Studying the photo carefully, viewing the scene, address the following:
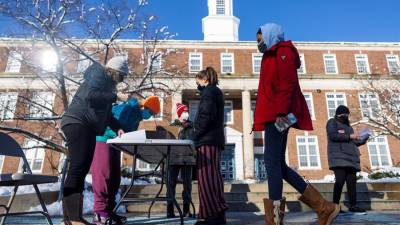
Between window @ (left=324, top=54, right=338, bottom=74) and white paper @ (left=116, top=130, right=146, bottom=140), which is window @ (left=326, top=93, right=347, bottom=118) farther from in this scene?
white paper @ (left=116, top=130, right=146, bottom=140)

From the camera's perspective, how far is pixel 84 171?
3.45 metres

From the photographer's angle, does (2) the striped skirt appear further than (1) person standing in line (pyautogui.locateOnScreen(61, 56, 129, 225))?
Yes

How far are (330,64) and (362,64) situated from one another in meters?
3.02

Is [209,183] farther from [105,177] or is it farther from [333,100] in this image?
[333,100]

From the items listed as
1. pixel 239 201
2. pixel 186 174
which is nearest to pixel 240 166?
pixel 239 201

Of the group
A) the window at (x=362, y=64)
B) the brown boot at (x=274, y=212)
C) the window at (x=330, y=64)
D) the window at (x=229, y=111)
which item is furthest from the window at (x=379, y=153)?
the brown boot at (x=274, y=212)

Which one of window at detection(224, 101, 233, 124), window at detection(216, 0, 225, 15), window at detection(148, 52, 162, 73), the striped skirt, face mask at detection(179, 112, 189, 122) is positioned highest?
window at detection(216, 0, 225, 15)

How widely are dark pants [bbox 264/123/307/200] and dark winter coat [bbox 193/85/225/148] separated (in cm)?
94

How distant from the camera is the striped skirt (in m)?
3.86

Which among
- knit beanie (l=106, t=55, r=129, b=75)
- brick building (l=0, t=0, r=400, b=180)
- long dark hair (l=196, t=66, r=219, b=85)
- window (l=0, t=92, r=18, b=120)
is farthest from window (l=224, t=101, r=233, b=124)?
knit beanie (l=106, t=55, r=129, b=75)

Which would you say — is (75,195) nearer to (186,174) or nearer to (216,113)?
(216,113)

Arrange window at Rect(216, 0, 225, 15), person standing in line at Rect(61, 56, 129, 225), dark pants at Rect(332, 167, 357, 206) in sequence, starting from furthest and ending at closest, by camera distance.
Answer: window at Rect(216, 0, 225, 15) < dark pants at Rect(332, 167, 357, 206) < person standing in line at Rect(61, 56, 129, 225)

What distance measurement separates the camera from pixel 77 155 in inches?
135

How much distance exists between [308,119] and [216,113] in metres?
1.16
